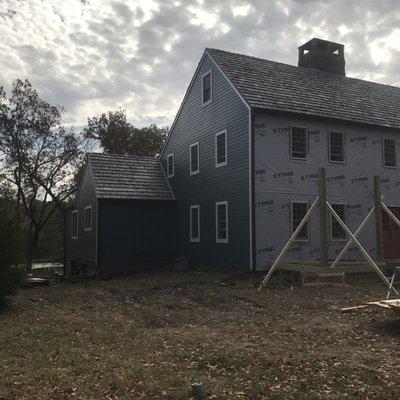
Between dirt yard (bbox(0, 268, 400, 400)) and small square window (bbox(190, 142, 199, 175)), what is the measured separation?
10.4 meters

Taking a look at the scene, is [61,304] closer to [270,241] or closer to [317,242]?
[270,241]

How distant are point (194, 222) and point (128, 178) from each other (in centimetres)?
455

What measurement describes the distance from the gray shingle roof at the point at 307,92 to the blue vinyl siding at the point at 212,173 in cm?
66

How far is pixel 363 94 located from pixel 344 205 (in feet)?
21.8

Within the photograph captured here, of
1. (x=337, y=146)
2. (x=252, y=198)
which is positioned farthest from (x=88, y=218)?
(x=337, y=146)

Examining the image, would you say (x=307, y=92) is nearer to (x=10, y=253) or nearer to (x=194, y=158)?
(x=194, y=158)

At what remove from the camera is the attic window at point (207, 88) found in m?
22.3

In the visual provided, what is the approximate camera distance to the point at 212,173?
21750mm

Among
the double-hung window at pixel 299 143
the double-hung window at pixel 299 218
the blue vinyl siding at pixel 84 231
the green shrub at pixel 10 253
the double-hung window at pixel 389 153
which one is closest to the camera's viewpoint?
the green shrub at pixel 10 253

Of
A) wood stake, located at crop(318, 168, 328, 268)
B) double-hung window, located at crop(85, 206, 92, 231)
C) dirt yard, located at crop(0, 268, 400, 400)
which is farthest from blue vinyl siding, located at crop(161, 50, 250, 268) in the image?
dirt yard, located at crop(0, 268, 400, 400)

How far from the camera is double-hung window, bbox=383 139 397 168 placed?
2184cm

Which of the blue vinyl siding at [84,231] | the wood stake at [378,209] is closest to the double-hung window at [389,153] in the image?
the wood stake at [378,209]

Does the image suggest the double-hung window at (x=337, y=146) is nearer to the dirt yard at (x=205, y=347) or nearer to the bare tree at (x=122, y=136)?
the dirt yard at (x=205, y=347)

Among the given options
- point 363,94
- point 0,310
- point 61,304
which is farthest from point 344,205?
point 0,310
